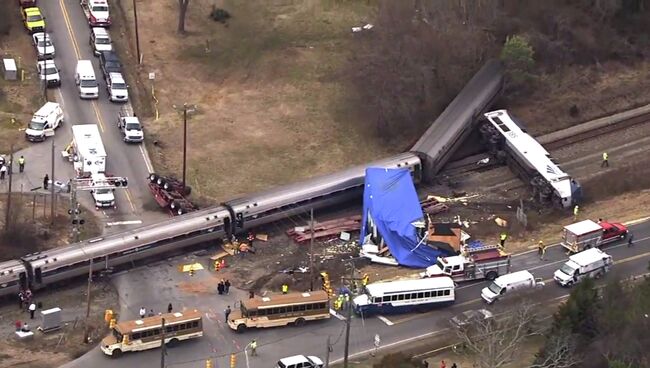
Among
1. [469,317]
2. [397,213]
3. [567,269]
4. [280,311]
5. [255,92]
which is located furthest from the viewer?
[255,92]

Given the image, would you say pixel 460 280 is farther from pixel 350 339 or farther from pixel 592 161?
pixel 592 161

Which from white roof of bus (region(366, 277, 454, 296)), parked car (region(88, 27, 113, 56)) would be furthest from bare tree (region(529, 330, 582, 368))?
parked car (region(88, 27, 113, 56))

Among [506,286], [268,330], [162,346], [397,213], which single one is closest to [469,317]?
[506,286]

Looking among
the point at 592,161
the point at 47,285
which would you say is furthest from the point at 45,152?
the point at 592,161

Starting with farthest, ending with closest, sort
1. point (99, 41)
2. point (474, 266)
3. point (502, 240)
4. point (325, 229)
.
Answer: point (99, 41), point (325, 229), point (502, 240), point (474, 266)

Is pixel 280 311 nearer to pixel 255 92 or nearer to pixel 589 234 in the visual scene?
pixel 589 234

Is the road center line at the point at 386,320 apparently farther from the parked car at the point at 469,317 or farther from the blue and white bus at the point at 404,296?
the parked car at the point at 469,317
